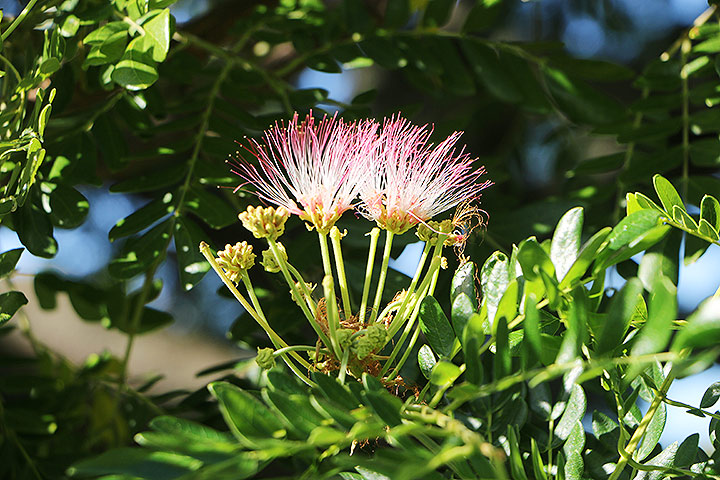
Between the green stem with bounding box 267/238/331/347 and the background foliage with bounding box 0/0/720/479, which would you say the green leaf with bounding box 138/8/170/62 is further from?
the green stem with bounding box 267/238/331/347

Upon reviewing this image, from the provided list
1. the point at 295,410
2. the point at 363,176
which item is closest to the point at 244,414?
the point at 295,410

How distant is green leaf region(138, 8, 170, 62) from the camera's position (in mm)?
646

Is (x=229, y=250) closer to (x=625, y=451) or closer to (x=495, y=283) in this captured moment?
(x=495, y=283)

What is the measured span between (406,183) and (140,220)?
35 centimetres

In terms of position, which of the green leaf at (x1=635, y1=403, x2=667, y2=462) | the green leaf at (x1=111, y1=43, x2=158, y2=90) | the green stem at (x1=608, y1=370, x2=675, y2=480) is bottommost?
the green leaf at (x1=635, y1=403, x2=667, y2=462)

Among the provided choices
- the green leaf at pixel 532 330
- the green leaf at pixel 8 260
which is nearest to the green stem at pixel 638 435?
the green leaf at pixel 532 330

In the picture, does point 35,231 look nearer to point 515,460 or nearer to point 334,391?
point 334,391

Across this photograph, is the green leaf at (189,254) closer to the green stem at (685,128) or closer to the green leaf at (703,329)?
the green leaf at (703,329)

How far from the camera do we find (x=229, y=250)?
0.55 m

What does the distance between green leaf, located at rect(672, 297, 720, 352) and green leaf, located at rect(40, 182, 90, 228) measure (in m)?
0.64

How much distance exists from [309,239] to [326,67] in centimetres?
30

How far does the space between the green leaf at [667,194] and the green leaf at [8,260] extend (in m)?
0.58

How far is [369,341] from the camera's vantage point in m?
0.51

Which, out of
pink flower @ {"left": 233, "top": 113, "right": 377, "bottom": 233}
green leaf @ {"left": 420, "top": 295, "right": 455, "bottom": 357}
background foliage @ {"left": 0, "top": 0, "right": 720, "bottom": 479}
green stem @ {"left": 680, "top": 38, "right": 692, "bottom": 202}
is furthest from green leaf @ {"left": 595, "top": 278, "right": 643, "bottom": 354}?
green stem @ {"left": 680, "top": 38, "right": 692, "bottom": 202}
